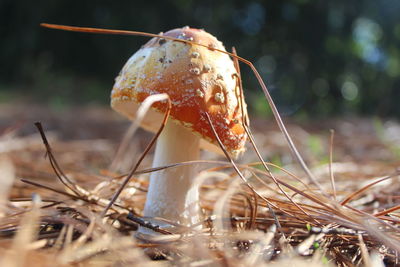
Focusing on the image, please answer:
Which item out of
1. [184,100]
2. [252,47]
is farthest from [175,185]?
[252,47]

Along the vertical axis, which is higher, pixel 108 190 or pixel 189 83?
pixel 189 83

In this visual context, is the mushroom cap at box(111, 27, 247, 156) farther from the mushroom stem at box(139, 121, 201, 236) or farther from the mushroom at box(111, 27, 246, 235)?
the mushroom stem at box(139, 121, 201, 236)

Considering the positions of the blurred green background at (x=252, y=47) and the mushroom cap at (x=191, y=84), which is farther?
the blurred green background at (x=252, y=47)

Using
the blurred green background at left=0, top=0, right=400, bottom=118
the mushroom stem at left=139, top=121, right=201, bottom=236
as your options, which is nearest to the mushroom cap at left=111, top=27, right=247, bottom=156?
the mushroom stem at left=139, top=121, right=201, bottom=236

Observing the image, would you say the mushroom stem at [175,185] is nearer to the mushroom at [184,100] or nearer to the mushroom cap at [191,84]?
the mushroom at [184,100]

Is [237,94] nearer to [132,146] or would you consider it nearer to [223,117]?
[223,117]

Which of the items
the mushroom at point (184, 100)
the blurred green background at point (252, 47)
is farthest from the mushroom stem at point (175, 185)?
the blurred green background at point (252, 47)

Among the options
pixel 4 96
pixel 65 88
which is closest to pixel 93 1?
pixel 65 88
